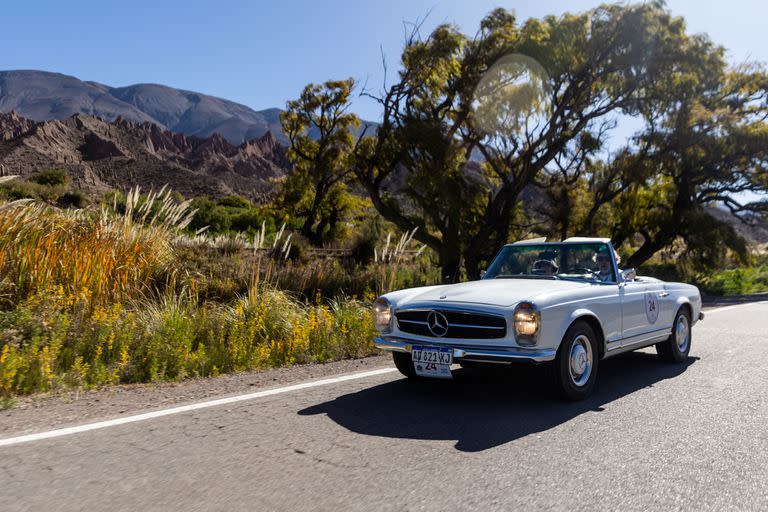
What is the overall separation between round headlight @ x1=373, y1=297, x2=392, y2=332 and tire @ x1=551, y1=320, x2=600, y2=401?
4.96ft

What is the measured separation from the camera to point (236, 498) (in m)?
3.18

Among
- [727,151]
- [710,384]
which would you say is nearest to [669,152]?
[727,151]

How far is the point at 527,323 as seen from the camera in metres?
4.89

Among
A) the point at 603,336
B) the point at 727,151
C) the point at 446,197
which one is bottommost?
the point at 603,336

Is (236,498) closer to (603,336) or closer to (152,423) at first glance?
(152,423)

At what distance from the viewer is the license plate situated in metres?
5.06

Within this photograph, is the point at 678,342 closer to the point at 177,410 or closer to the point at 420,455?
the point at 420,455

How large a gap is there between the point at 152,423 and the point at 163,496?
1394mm

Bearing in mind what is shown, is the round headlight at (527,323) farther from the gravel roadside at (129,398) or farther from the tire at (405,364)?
the gravel roadside at (129,398)

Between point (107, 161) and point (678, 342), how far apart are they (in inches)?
3298

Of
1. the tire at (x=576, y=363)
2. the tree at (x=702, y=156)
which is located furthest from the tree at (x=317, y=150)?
the tire at (x=576, y=363)

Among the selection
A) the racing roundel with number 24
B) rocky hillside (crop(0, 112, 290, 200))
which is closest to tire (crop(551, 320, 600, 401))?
the racing roundel with number 24

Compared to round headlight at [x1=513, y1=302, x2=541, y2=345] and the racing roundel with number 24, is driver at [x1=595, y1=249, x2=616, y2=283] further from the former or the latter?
round headlight at [x1=513, y1=302, x2=541, y2=345]

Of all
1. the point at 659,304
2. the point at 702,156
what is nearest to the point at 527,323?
the point at 659,304
